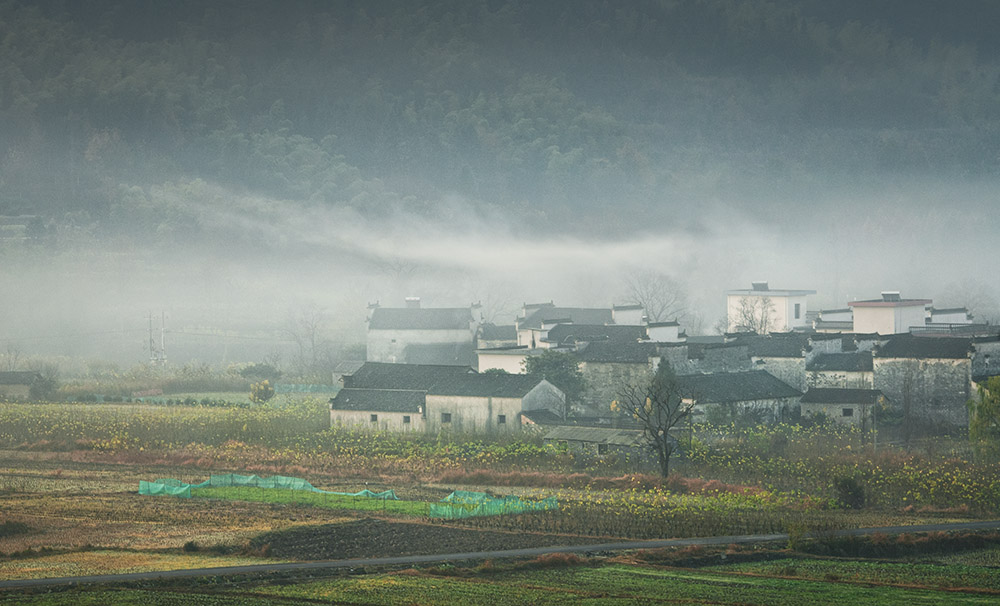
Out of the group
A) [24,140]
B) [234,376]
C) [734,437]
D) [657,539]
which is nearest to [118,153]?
[24,140]

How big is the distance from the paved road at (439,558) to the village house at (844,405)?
20.6m

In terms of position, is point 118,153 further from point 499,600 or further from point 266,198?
point 499,600

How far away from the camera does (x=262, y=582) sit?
27406 mm

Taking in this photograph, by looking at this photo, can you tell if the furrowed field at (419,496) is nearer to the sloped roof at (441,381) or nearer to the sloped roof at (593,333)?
the sloped roof at (441,381)

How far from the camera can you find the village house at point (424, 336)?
8206cm

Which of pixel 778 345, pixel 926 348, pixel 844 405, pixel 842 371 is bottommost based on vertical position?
pixel 844 405

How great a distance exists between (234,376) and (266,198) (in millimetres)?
105731

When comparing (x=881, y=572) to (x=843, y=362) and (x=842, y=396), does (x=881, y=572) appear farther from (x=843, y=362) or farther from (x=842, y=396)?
(x=843, y=362)

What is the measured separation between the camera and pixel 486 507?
3716 cm

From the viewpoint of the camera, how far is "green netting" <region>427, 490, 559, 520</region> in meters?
36.8

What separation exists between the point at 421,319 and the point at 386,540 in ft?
166

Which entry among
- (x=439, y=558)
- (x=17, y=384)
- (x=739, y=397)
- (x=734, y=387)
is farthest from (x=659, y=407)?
(x=17, y=384)

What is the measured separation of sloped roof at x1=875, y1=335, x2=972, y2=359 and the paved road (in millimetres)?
22007

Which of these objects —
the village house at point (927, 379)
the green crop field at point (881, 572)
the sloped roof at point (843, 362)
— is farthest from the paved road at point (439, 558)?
the sloped roof at point (843, 362)
